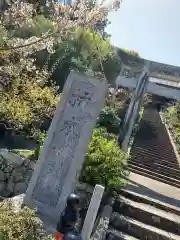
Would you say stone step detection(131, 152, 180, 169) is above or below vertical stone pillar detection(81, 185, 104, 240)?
above

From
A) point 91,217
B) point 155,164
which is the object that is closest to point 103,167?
point 91,217

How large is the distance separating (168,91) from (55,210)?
18.8 metres

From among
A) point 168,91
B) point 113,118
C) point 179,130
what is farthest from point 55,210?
point 168,91

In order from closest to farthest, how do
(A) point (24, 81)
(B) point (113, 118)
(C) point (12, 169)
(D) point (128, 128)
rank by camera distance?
(C) point (12, 169), (A) point (24, 81), (D) point (128, 128), (B) point (113, 118)

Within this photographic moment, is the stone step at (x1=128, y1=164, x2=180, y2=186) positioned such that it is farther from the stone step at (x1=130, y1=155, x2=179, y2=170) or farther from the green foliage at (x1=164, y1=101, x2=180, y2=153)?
the green foliage at (x1=164, y1=101, x2=180, y2=153)

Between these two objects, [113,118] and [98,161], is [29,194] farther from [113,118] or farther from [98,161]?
[113,118]

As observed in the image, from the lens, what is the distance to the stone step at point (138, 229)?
618 centimetres

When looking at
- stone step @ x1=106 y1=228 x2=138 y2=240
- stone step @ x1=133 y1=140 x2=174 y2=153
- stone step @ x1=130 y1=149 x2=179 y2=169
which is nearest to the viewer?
stone step @ x1=106 y1=228 x2=138 y2=240

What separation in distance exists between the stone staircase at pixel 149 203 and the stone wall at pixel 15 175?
2.51 metres

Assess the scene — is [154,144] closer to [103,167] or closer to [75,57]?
[75,57]

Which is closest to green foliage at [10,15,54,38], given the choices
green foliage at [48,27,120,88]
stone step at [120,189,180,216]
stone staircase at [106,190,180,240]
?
green foliage at [48,27,120,88]

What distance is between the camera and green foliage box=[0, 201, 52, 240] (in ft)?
11.6

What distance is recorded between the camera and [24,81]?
951 cm

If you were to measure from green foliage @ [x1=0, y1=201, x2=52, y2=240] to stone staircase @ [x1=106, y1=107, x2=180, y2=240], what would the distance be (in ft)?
7.67
